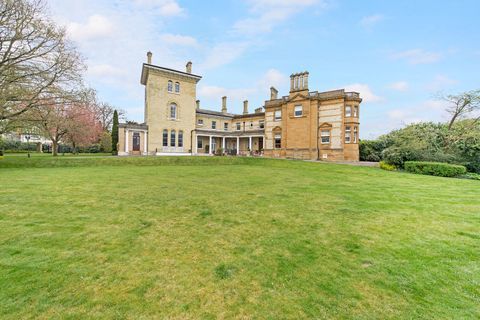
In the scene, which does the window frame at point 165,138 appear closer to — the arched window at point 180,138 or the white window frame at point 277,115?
the arched window at point 180,138

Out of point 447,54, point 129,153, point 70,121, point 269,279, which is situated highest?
point 447,54

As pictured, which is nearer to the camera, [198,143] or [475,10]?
[475,10]

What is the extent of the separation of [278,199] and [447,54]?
1654cm

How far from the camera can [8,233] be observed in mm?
4039

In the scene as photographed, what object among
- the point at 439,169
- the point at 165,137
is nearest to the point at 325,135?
the point at 439,169

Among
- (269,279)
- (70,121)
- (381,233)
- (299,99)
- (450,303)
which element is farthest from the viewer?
(299,99)

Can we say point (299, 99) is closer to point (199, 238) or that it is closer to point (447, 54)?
point (447, 54)

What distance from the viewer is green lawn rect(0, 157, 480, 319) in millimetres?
2303

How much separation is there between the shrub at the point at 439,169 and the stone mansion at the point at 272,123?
9.29m

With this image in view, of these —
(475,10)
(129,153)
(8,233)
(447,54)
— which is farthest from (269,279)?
(129,153)

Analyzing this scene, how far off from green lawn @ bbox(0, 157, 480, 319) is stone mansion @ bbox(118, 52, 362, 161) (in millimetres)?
20566

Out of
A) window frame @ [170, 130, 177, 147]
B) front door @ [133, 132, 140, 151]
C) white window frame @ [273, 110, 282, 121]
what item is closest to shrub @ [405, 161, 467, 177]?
white window frame @ [273, 110, 282, 121]

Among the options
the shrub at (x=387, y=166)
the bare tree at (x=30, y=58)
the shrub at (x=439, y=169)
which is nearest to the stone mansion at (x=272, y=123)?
the shrub at (x=387, y=166)

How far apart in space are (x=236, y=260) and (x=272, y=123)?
2850cm
